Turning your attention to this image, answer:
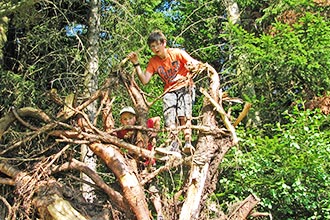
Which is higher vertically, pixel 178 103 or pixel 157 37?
pixel 157 37

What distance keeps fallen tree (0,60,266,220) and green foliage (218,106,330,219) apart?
2304mm

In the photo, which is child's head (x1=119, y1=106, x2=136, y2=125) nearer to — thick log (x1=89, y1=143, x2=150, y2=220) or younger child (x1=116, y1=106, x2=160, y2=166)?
younger child (x1=116, y1=106, x2=160, y2=166)

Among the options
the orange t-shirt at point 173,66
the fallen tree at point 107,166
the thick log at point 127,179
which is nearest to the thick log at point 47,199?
the fallen tree at point 107,166

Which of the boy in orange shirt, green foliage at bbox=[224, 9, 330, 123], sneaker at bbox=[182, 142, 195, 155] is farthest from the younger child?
green foliage at bbox=[224, 9, 330, 123]

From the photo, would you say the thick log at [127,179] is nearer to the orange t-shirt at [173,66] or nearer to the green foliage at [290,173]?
the orange t-shirt at [173,66]

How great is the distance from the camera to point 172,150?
497 cm

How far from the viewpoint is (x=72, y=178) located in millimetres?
5434

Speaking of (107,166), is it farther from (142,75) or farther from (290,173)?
(290,173)

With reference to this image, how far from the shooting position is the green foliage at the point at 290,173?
7.47 m

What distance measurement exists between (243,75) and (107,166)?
556 cm

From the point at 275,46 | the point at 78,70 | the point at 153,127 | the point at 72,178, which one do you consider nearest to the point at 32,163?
the point at 72,178

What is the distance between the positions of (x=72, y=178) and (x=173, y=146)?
1.25 meters

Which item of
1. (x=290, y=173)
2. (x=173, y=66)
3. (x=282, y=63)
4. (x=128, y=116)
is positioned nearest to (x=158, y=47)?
(x=173, y=66)

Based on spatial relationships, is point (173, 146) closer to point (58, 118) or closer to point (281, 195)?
point (58, 118)
